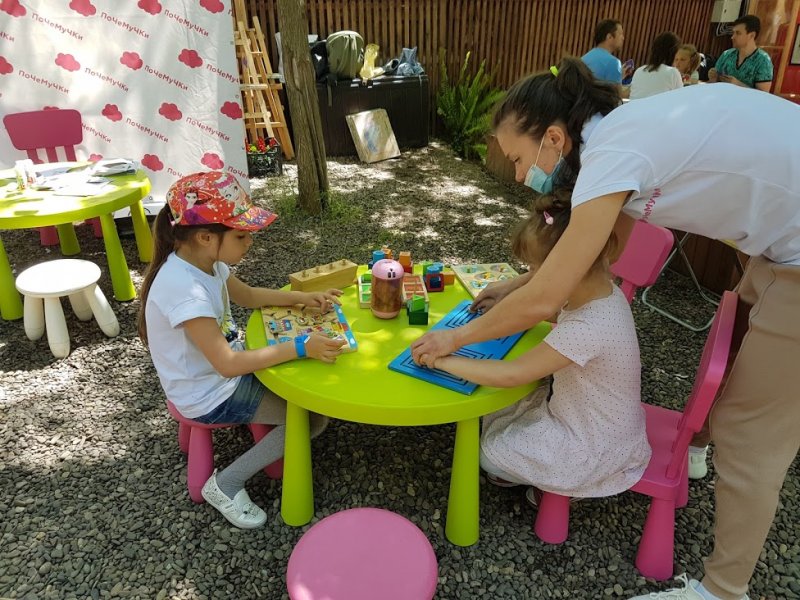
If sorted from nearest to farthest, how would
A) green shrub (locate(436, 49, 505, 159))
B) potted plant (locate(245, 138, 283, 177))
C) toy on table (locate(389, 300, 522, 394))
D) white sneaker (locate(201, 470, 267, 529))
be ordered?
toy on table (locate(389, 300, 522, 394))
white sneaker (locate(201, 470, 267, 529))
potted plant (locate(245, 138, 283, 177))
green shrub (locate(436, 49, 505, 159))

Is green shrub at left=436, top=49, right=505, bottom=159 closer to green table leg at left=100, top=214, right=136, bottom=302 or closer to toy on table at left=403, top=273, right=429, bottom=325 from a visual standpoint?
green table leg at left=100, top=214, right=136, bottom=302

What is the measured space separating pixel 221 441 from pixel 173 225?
4.01ft

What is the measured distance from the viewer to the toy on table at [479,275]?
2875mm

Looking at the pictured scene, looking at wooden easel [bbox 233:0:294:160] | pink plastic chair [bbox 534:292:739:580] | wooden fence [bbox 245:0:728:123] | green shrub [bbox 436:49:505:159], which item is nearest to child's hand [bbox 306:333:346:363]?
pink plastic chair [bbox 534:292:739:580]

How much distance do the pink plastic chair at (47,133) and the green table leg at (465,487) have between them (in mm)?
4628

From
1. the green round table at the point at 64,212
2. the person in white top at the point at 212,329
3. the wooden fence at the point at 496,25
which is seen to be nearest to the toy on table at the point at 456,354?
the person in white top at the point at 212,329

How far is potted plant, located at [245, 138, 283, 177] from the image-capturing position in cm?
741

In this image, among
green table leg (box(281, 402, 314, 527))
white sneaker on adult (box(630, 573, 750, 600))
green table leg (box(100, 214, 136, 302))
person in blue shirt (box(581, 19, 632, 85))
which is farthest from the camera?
person in blue shirt (box(581, 19, 632, 85))

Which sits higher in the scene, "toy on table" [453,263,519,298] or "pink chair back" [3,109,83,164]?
"pink chair back" [3,109,83,164]

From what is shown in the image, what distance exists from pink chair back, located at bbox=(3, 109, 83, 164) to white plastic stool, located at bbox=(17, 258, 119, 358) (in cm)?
183

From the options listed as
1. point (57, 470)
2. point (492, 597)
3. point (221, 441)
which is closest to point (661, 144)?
point (492, 597)

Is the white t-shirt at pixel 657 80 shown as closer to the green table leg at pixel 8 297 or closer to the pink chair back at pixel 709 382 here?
the pink chair back at pixel 709 382

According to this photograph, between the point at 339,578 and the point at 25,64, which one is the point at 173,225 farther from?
the point at 25,64

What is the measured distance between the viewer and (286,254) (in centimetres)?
533
